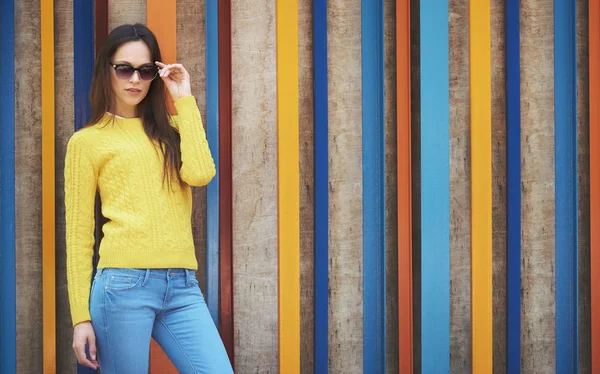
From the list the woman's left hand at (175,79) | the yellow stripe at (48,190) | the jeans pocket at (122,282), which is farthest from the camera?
the yellow stripe at (48,190)

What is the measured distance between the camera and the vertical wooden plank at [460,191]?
126 inches

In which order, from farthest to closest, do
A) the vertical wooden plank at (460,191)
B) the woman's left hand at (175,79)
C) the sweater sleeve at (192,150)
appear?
the vertical wooden plank at (460,191) < the woman's left hand at (175,79) < the sweater sleeve at (192,150)

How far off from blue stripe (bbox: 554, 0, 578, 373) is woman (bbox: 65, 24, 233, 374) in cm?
178

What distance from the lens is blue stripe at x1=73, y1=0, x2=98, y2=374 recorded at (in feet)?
9.80

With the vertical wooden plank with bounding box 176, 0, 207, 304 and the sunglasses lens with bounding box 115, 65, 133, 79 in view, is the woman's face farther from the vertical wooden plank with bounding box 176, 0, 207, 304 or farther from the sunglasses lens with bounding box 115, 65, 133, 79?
the vertical wooden plank with bounding box 176, 0, 207, 304

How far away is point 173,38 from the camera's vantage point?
2.99 metres

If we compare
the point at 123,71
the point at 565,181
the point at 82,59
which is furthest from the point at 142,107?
the point at 565,181

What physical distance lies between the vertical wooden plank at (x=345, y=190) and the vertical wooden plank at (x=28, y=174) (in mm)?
1328

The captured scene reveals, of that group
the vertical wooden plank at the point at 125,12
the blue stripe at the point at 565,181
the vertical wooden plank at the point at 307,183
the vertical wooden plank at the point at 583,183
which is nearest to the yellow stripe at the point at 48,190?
the vertical wooden plank at the point at 125,12

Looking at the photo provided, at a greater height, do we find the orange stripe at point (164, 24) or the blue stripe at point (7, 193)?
the orange stripe at point (164, 24)

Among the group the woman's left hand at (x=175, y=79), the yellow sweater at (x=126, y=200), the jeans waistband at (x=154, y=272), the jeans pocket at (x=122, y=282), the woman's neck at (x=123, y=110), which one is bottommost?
the jeans pocket at (x=122, y=282)

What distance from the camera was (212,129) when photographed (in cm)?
307

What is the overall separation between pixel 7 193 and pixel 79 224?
0.88 m

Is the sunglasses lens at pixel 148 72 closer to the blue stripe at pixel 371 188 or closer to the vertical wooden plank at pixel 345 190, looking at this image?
the vertical wooden plank at pixel 345 190
